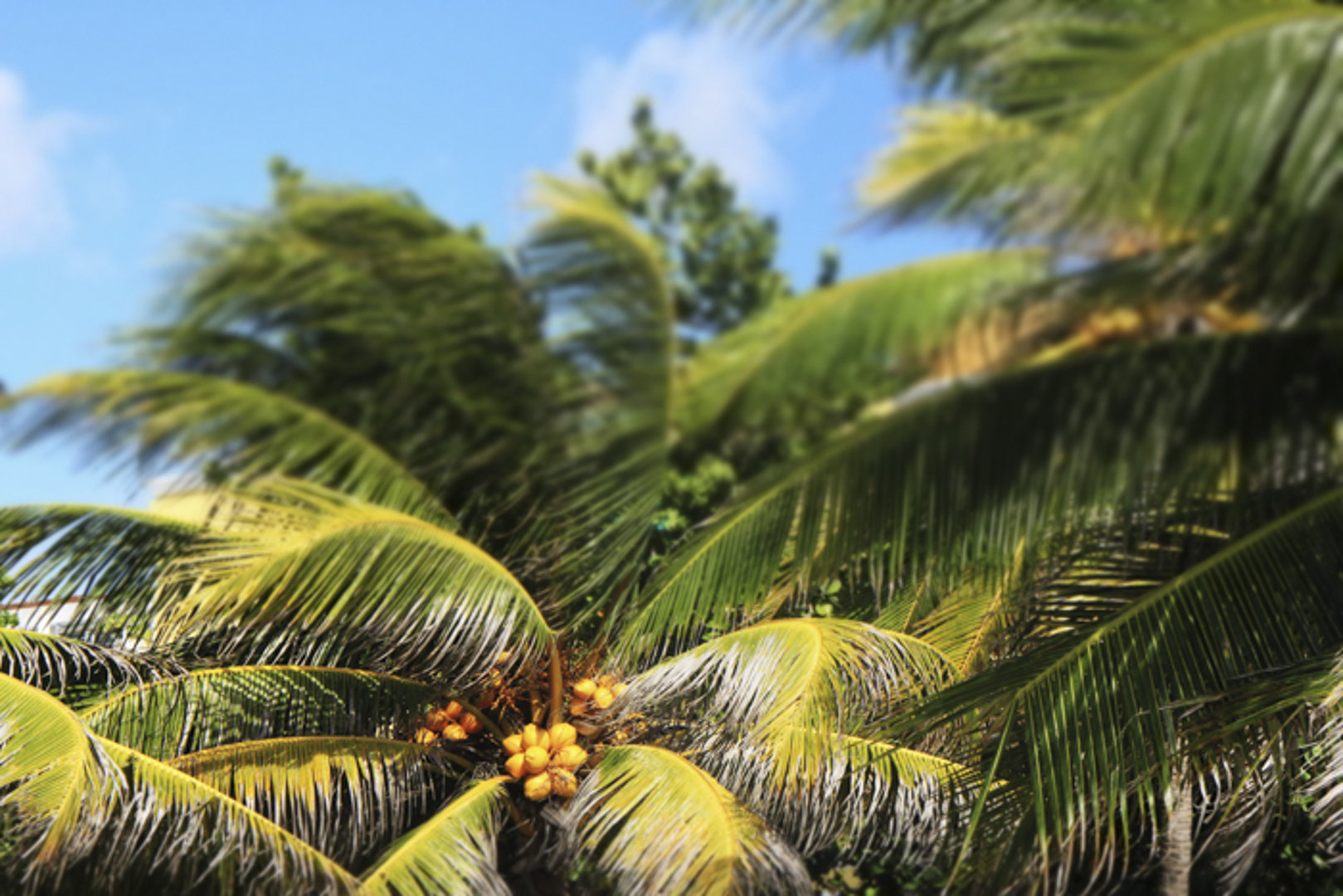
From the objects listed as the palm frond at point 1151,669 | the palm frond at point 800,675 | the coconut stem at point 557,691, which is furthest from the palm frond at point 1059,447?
the coconut stem at point 557,691

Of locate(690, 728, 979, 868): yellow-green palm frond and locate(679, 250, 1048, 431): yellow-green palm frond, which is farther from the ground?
locate(679, 250, 1048, 431): yellow-green palm frond

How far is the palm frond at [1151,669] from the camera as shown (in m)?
4.62

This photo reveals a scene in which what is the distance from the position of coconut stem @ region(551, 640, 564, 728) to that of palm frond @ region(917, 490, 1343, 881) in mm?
2693

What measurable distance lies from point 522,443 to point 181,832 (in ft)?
7.18

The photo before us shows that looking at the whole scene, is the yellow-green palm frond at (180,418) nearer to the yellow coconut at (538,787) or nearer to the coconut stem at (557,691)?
the coconut stem at (557,691)

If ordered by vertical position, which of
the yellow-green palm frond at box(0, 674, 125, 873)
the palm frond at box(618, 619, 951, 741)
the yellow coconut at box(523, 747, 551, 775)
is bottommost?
the yellow-green palm frond at box(0, 674, 125, 873)

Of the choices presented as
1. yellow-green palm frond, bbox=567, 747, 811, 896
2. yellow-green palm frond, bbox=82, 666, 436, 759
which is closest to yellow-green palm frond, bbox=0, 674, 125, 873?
yellow-green palm frond, bbox=82, 666, 436, 759

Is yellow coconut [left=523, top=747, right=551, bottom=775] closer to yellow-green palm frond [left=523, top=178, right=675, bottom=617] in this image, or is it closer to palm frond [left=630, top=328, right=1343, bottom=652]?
yellow-green palm frond [left=523, top=178, right=675, bottom=617]

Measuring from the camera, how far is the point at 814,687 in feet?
18.9

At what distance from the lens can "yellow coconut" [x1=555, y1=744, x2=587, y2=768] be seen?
693 cm

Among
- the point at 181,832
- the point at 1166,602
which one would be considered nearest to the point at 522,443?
the point at 181,832

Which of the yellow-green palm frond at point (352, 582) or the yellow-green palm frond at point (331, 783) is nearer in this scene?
the yellow-green palm frond at point (352, 582)

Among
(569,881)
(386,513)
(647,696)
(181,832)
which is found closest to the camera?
(181,832)

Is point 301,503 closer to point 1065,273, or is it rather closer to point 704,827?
point 704,827
